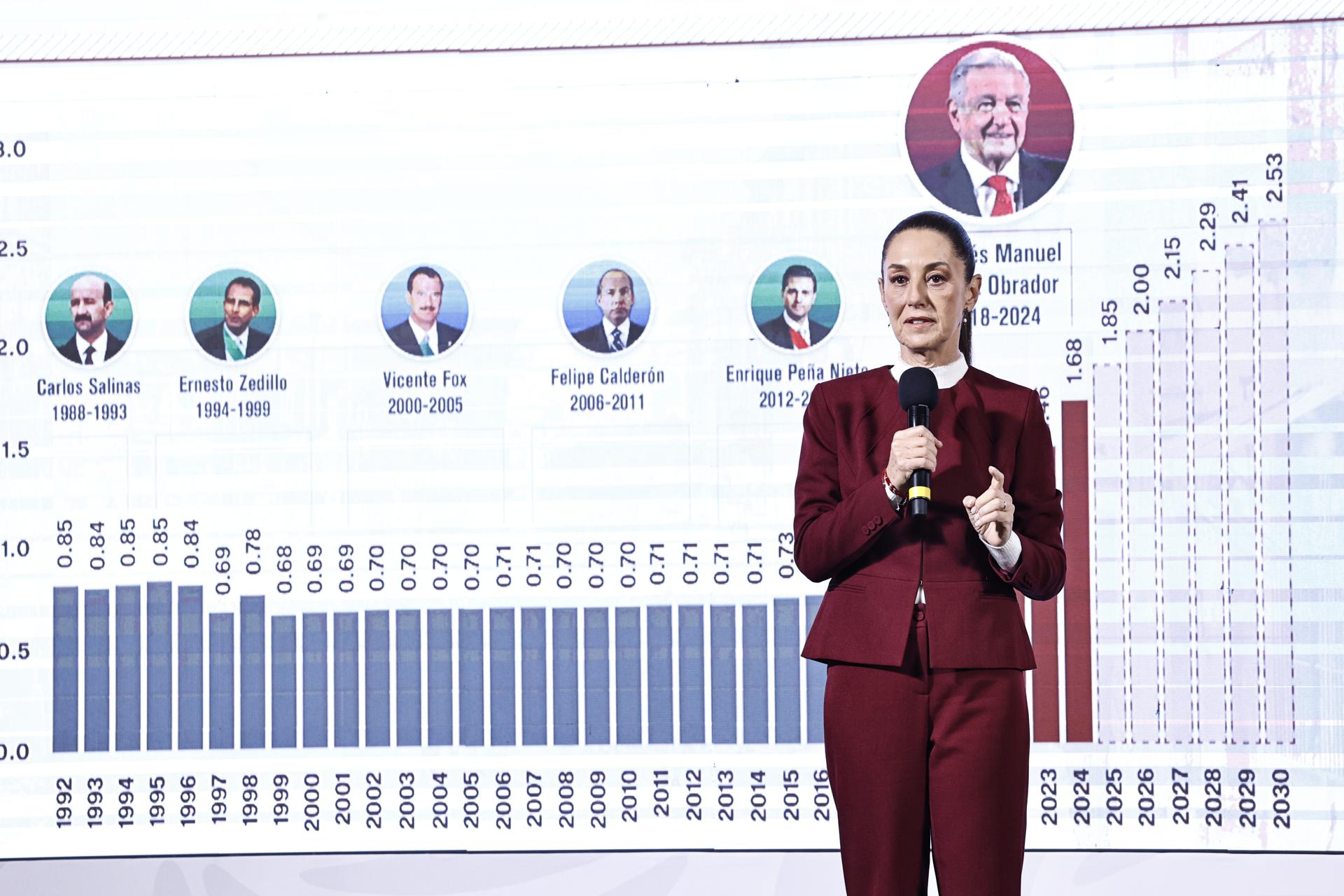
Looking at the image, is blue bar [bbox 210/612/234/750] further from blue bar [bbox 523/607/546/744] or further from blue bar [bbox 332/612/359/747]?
blue bar [bbox 523/607/546/744]

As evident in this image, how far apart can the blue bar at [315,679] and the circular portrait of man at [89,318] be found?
0.70 metres

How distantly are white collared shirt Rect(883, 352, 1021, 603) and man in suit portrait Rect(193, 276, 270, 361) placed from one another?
144 centimetres

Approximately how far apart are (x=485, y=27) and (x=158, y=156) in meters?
0.73

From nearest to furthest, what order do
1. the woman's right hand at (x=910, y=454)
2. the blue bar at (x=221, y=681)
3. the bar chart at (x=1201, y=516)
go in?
the woman's right hand at (x=910, y=454)
the bar chart at (x=1201, y=516)
the blue bar at (x=221, y=681)

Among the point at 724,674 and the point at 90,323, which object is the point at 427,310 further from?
the point at 724,674

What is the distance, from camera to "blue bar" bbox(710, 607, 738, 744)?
254cm

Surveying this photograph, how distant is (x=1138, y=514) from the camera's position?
249 cm

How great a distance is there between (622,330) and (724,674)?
28.7 inches

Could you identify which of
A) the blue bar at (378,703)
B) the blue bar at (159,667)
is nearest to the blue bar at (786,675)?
the blue bar at (378,703)

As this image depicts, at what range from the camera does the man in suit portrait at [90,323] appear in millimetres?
2615

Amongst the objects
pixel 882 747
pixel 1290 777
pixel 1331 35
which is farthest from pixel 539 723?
pixel 1331 35

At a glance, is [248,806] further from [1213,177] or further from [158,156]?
[1213,177]

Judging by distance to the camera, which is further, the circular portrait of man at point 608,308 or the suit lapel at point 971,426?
the circular portrait of man at point 608,308

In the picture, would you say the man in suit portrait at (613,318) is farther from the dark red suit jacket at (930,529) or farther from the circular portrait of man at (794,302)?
the dark red suit jacket at (930,529)
